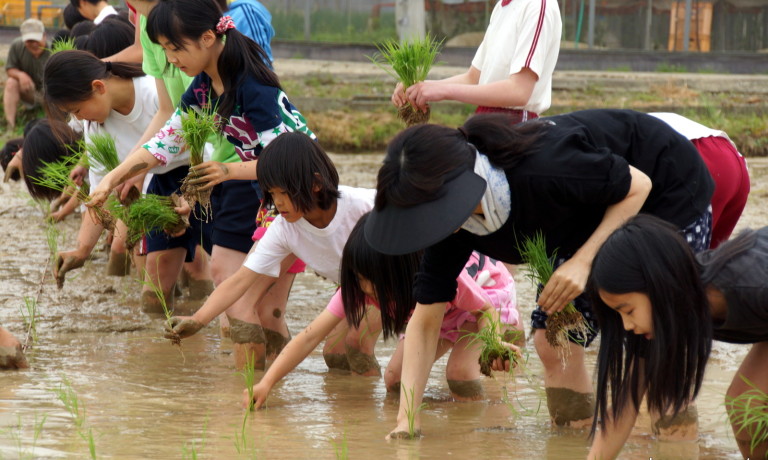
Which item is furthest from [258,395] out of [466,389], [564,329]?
[564,329]

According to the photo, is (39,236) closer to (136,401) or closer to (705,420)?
(136,401)

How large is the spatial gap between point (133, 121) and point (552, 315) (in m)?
2.77

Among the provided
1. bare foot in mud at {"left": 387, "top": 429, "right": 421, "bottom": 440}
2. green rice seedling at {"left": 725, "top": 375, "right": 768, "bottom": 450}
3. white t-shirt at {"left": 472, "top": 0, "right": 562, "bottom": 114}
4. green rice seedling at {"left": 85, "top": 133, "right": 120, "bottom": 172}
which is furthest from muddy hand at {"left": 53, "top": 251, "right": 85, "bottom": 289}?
green rice seedling at {"left": 725, "top": 375, "right": 768, "bottom": 450}

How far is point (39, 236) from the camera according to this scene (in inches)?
282

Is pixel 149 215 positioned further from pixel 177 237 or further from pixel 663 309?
pixel 663 309

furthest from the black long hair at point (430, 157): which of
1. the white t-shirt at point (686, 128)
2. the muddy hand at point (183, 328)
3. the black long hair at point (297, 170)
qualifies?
the muddy hand at point (183, 328)

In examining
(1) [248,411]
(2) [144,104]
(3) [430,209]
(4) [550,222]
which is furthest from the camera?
(2) [144,104]

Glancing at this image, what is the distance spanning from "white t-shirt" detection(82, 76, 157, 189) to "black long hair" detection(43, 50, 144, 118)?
0.25 meters

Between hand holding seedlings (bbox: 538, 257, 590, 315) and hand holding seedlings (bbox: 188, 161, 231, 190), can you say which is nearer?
hand holding seedlings (bbox: 538, 257, 590, 315)

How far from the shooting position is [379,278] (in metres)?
3.54

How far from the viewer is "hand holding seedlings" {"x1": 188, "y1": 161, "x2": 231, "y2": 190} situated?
4.10 metres

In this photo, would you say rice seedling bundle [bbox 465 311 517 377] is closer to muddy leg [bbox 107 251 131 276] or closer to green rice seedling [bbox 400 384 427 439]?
green rice seedling [bbox 400 384 427 439]

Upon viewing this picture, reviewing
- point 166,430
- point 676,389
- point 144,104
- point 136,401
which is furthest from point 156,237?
point 676,389

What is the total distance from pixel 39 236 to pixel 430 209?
204 inches
